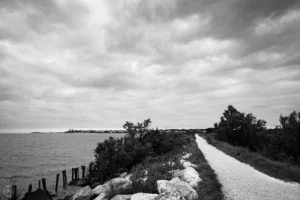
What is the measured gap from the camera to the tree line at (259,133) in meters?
22.4

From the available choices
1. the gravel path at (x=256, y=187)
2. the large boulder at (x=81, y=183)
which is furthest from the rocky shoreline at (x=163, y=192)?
the large boulder at (x=81, y=183)

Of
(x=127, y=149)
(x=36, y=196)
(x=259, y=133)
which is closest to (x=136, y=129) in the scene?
(x=127, y=149)

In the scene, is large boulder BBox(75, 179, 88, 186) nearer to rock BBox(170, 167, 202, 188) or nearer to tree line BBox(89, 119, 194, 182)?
tree line BBox(89, 119, 194, 182)

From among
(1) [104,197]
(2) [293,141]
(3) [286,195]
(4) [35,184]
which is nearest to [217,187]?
(3) [286,195]

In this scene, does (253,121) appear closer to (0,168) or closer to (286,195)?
(286,195)

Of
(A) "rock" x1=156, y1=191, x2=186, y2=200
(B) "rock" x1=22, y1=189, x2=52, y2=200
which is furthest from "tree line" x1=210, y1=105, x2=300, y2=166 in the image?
(B) "rock" x1=22, y1=189, x2=52, y2=200

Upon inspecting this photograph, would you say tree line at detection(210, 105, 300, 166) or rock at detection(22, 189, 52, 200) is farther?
tree line at detection(210, 105, 300, 166)

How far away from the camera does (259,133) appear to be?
3450cm

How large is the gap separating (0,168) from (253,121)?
5097 cm

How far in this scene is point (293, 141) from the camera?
863 inches

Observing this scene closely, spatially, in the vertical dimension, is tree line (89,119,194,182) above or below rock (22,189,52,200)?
above

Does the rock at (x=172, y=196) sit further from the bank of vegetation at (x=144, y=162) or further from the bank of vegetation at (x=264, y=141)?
the bank of vegetation at (x=264, y=141)

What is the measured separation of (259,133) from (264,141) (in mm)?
1772

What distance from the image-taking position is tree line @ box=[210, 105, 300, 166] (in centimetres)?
2244
